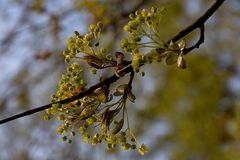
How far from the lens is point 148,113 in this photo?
730cm

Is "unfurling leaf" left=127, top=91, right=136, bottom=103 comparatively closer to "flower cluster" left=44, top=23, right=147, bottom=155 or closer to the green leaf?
"flower cluster" left=44, top=23, right=147, bottom=155

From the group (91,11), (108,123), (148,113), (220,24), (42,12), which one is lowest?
(108,123)

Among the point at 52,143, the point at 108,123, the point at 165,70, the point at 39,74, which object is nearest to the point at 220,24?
the point at 165,70

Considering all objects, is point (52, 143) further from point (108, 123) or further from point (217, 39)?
point (217, 39)

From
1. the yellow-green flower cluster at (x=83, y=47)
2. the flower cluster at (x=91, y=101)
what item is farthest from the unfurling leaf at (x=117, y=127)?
the yellow-green flower cluster at (x=83, y=47)

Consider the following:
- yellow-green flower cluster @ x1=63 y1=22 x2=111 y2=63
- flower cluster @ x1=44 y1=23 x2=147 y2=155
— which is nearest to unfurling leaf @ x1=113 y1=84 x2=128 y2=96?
flower cluster @ x1=44 y1=23 x2=147 y2=155

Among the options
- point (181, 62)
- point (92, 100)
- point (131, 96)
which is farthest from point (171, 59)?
point (92, 100)

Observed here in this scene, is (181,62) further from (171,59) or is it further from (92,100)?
(92,100)

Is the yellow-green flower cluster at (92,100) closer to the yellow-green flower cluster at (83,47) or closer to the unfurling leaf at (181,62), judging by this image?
the yellow-green flower cluster at (83,47)

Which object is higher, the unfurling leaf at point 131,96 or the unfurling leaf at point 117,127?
the unfurling leaf at point 131,96

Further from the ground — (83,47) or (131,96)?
(83,47)

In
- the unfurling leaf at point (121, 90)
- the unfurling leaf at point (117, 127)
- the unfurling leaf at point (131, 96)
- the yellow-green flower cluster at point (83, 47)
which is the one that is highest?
the yellow-green flower cluster at point (83, 47)

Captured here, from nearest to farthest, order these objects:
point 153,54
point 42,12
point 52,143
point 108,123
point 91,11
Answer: point 153,54
point 108,123
point 91,11
point 42,12
point 52,143

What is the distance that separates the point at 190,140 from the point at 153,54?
5178 mm
